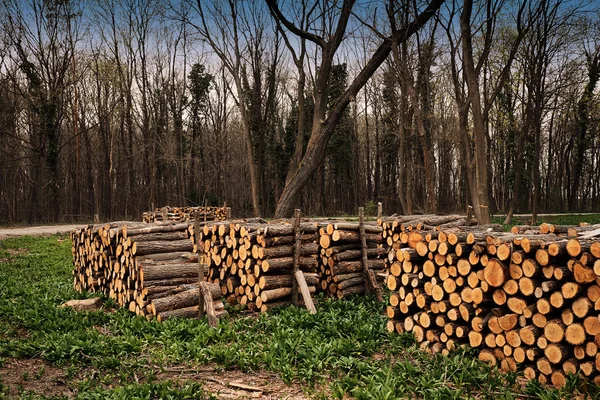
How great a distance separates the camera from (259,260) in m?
8.40

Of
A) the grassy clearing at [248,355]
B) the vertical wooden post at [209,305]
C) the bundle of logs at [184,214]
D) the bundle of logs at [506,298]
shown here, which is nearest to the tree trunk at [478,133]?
the grassy clearing at [248,355]

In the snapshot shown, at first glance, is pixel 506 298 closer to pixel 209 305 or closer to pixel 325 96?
pixel 209 305

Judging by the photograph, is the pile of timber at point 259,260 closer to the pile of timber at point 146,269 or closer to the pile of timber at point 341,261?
the pile of timber at point 341,261

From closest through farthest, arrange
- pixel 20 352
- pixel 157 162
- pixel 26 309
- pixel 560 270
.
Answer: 1. pixel 560 270
2. pixel 20 352
3. pixel 26 309
4. pixel 157 162

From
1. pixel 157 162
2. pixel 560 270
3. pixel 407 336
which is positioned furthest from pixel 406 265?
pixel 157 162

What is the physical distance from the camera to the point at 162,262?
8.43 meters

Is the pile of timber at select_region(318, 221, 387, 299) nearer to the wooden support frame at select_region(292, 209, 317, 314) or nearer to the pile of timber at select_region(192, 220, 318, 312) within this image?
the pile of timber at select_region(192, 220, 318, 312)

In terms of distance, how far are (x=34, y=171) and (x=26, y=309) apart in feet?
101

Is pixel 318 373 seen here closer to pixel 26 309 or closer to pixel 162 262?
pixel 162 262

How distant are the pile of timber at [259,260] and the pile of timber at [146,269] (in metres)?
0.58

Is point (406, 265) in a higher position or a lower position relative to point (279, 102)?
lower

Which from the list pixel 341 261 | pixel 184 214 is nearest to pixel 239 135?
pixel 184 214

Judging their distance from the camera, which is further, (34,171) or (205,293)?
(34,171)

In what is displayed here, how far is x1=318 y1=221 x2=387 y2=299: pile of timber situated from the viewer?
29.9 feet
